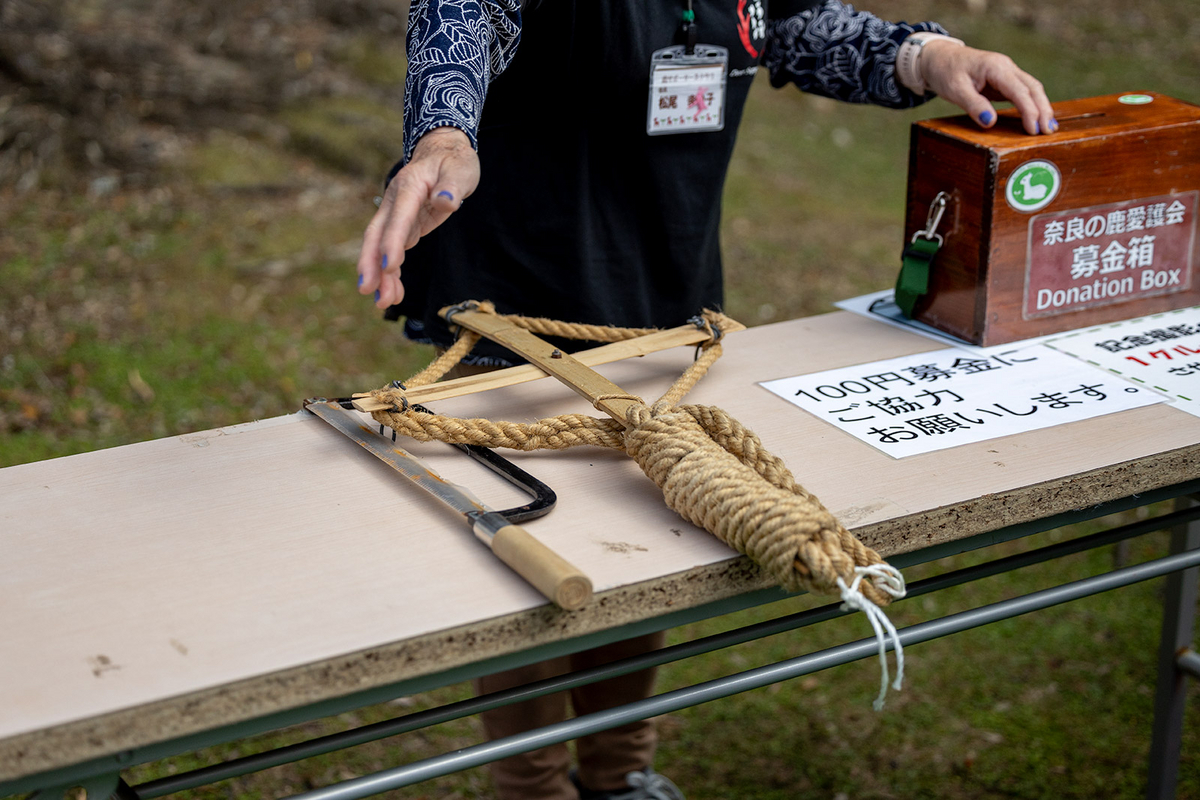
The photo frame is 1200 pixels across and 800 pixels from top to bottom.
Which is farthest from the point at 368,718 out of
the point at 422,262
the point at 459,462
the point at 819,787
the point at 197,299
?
the point at 197,299

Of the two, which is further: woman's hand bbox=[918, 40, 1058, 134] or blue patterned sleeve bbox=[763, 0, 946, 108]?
blue patterned sleeve bbox=[763, 0, 946, 108]

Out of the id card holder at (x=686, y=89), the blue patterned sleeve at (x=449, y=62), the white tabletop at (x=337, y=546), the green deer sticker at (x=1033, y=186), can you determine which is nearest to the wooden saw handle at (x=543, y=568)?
the white tabletop at (x=337, y=546)

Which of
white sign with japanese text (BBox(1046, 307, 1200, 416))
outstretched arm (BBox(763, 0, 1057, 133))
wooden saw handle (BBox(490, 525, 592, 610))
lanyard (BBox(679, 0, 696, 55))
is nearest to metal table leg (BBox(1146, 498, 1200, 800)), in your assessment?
white sign with japanese text (BBox(1046, 307, 1200, 416))

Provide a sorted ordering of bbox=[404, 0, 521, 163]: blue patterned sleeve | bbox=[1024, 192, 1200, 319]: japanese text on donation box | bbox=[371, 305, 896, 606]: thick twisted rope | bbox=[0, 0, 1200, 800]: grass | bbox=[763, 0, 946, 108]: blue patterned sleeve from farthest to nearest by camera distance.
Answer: bbox=[0, 0, 1200, 800]: grass < bbox=[763, 0, 946, 108]: blue patterned sleeve < bbox=[1024, 192, 1200, 319]: japanese text on donation box < bbox=[404, 0, 521, 163]: blue patterned sleeve < bbox=[371, 305, 896, 606]: thick twisted rope

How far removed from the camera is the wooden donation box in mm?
1328

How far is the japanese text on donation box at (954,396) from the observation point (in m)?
1.15

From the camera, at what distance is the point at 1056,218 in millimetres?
1355

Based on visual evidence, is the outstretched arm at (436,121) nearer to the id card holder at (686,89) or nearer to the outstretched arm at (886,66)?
the id card holder at (686,89)

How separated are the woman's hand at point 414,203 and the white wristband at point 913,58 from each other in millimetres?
734

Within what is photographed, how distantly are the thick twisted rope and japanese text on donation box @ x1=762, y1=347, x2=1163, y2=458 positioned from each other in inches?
6.2

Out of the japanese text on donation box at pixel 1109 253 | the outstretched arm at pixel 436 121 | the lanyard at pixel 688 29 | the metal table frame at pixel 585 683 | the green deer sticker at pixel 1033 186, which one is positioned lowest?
the metal table frame at pixel 585 683

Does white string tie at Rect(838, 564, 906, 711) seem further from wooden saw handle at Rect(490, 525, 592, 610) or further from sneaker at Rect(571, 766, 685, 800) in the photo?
sneaker at Rect(571, 766, 685, 800)

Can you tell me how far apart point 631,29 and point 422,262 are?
41 cm

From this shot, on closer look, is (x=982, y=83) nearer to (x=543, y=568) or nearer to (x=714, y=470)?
(x=714, y=470)
